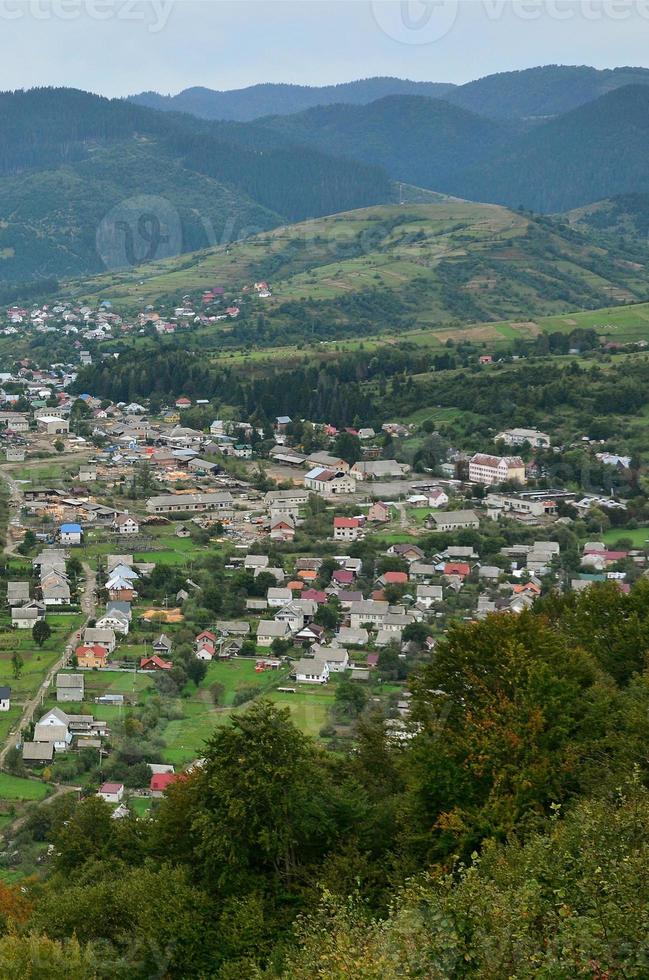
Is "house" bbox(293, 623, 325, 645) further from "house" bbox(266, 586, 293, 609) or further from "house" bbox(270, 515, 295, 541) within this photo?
"house" bbox(270, 515, 295, 541)

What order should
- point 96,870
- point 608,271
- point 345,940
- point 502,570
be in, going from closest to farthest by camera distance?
point 345,940, point 96,870, point 502,570, point 608,271

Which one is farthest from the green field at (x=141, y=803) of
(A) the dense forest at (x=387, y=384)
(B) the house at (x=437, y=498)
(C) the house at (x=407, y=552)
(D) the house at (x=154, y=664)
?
(A) the dense forest at (x=387, y=384)

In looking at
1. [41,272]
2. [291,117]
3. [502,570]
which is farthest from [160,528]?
[291,117]

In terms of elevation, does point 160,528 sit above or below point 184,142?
below

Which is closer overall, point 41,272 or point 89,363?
point 89,363

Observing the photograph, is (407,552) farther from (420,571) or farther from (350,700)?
(350,700)

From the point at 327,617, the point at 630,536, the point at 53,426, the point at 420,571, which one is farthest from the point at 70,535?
the point at 53,426

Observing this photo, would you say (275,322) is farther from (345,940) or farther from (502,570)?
(345,940)

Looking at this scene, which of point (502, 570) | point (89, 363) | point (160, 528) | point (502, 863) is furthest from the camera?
point (89, 363)
